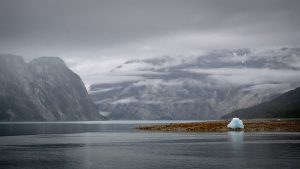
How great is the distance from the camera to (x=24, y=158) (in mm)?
76625

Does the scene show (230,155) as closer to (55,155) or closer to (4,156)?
(55,155)

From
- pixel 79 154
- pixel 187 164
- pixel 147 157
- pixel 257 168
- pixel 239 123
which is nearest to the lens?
pixel 257 168

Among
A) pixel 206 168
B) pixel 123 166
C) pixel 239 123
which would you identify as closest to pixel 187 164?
pixel 206 168

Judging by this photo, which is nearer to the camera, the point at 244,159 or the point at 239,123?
the point at 244,159

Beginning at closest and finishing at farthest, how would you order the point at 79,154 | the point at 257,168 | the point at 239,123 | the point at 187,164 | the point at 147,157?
the point at 257,168
the point at 187,164
the point at 147,157
the point at 79,154
the point at 239,123

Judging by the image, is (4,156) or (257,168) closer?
(257,168)

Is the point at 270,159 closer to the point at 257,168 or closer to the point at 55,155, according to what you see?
the point at 257,168

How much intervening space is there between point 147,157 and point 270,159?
66.9 ft

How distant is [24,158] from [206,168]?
→ 32.2 meters

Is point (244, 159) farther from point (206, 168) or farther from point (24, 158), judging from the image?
point (24, 158)

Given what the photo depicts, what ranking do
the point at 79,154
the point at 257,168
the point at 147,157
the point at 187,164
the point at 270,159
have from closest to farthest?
the point at 257,168, the point at 187,164, the point at 270,159, the point at 147,157, the point at 79,154

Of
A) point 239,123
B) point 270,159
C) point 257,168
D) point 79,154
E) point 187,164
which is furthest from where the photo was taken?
point 239,123

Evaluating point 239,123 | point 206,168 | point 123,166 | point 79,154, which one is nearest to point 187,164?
point 206,168

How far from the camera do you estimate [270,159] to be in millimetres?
72312
